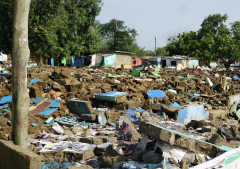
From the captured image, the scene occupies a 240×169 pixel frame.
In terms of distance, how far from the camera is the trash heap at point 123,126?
376 cm

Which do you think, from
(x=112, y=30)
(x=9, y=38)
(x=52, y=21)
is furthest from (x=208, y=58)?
(x=9, y=38)

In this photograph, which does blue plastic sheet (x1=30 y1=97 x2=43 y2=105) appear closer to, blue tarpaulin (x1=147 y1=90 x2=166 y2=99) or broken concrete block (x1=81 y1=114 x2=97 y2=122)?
broken concrete block (x1=81 y1=114 x2=97 y2=122)

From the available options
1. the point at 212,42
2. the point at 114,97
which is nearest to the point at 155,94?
the point at 114,97

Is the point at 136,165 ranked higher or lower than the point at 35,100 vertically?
lower

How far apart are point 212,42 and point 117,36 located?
2160 centimetres

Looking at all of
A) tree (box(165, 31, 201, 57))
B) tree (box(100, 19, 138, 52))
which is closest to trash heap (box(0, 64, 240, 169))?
tree (box(165, 31, 201, 57))

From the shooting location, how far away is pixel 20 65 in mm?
3463

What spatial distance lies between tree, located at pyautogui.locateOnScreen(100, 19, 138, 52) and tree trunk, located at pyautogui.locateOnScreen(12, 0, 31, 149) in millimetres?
42710

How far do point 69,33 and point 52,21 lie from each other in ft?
17.6

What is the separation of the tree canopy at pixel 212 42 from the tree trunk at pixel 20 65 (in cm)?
2878

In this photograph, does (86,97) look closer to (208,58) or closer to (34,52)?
(34,52)

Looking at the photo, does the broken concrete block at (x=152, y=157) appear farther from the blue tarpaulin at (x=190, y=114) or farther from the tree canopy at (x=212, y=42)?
the tree canopy at (x=212, y=42)

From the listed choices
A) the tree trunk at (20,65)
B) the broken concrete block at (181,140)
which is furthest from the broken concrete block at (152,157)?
the tree trunk at (20,65)

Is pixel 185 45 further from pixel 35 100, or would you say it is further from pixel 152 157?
pixel 152 157
